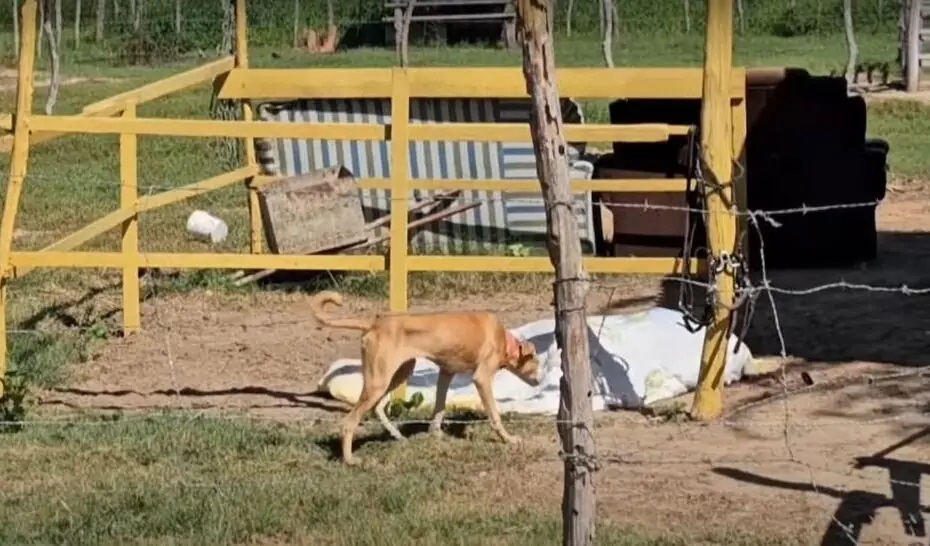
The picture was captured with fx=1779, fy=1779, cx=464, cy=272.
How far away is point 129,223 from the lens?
966cm

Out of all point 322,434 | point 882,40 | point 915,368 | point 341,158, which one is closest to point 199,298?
point 341,158

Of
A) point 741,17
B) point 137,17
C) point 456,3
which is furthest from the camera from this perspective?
point 456,3

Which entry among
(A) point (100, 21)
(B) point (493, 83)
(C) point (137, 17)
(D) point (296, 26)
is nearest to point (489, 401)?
(B) point (493, 83)

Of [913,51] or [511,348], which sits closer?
[511,348]

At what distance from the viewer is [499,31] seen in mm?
36656

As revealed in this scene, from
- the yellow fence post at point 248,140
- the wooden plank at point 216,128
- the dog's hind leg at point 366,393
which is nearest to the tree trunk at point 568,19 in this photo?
the yellow fence post at point 248,140

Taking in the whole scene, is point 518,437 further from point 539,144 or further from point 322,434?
point 539,144

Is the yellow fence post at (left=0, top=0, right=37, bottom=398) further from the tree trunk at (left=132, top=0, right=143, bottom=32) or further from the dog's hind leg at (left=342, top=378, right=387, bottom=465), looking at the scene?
the tree trunk at (left=132, top=0, right=143, bottom=32)

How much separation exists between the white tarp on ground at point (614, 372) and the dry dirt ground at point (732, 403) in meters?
0.13

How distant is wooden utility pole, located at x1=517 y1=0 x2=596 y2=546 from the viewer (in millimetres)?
4488

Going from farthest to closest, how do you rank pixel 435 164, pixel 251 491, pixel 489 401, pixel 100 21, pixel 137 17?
pixel 137 17
pixel 100 21
pixel 435 164
pixel 489 401
pixel 251 491

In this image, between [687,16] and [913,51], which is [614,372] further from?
[687,16]

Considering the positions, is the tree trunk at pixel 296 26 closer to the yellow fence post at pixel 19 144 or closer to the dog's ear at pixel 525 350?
the yellow fence post at pixel 19 144

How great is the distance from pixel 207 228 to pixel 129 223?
3525 mm
